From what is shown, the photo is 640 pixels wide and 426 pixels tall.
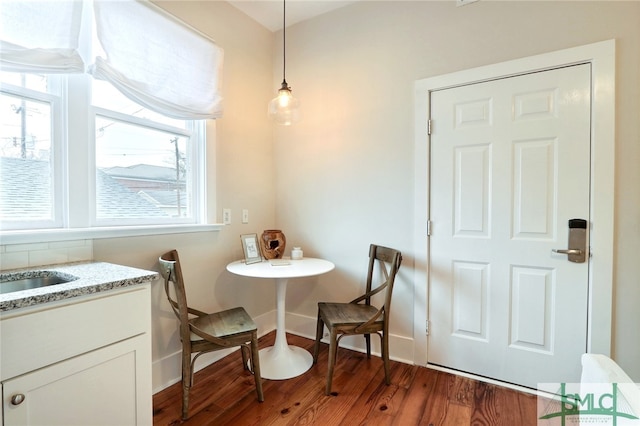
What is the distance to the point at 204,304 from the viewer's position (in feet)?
6.81

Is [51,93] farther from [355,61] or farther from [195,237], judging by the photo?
[355,61]

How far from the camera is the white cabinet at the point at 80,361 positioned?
2.91 feet

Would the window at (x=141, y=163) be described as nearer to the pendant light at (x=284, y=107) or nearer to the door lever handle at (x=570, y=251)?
the pendant light at (x=284, y=107)

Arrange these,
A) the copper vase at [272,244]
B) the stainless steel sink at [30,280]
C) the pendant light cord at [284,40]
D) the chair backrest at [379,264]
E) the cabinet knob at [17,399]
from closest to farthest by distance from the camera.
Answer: the cabinet knob at [17,399], the stainless steel sink at [30,280], the chair backrest at [379,264], the copper vase at [272,244], the pendant light cord at [284,40]

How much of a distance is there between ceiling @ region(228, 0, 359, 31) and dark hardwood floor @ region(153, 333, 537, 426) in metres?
2.76

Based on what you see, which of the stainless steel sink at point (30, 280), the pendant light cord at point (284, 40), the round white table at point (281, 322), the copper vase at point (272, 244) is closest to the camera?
the stainless steel sink at point (30, 280)

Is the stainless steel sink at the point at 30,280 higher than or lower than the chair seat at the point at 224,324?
higher

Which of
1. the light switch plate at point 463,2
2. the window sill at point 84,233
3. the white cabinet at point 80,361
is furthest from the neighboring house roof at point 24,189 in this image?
the light switch plate at point 463,2

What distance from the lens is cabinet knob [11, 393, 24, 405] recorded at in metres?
0.88

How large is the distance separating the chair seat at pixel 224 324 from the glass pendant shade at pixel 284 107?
134 centimetres

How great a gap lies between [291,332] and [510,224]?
1.95 meters

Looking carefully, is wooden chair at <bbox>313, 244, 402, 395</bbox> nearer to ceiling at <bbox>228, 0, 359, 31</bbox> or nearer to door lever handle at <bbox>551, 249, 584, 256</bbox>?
door lever handle at <bbox>551, 249, 584, 256</bbox>

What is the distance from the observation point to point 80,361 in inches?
40.1

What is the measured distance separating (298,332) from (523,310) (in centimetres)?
173
